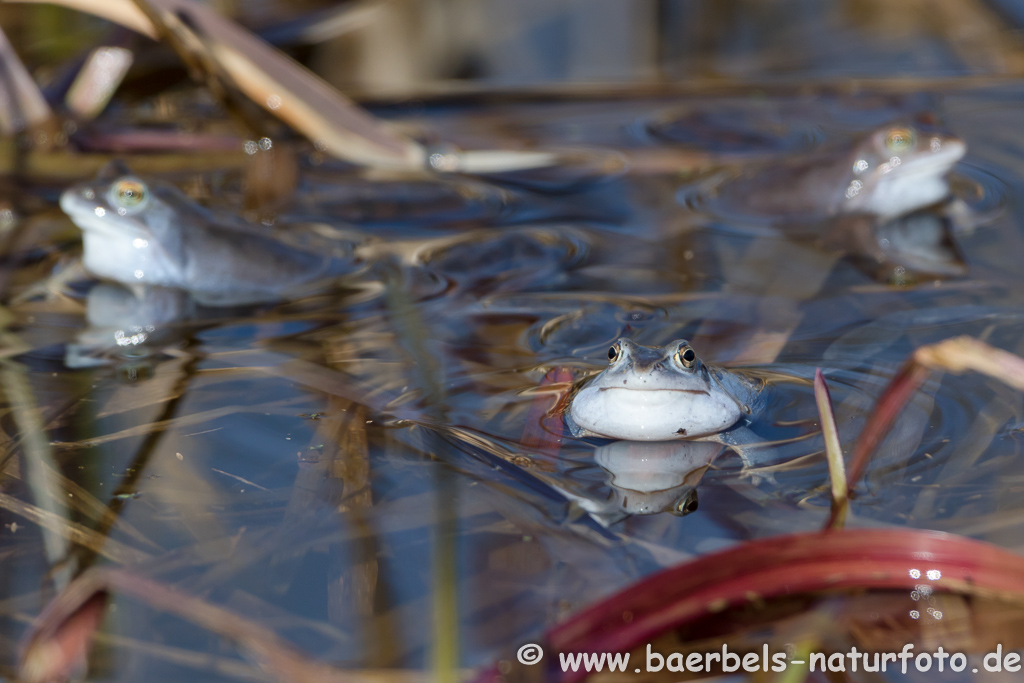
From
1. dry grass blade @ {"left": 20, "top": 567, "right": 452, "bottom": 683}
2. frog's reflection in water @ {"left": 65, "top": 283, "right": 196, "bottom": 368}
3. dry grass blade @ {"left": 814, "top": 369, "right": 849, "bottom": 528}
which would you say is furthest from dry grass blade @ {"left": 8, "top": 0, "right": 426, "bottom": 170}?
dry grass blade @ {"left": 814, "top": 369, "right": 849, "bottom": 528}

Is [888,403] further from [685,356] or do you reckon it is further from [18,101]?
[18,101]

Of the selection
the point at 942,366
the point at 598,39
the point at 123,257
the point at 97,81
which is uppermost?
the point at 598,39

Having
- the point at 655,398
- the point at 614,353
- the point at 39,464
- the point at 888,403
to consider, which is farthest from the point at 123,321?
→ the point at 888,403

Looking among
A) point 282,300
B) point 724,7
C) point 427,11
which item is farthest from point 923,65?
point 282,300

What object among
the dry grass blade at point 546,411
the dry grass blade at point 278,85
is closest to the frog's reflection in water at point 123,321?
the dry grass blade at point 278,85

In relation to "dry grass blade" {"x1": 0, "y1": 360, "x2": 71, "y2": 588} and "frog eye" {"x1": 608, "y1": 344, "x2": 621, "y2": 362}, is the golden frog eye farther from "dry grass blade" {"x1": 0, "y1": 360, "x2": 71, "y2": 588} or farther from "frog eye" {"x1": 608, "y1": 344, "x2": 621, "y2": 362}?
"frog eye" {"x1": 608, "y1": 344, "x2": 621, "y2": 362}

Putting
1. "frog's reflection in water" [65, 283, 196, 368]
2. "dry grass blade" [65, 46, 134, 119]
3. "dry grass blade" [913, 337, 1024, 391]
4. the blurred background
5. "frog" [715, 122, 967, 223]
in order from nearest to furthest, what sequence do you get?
"dry grass blade" [913, 337, 1024, 391] → "frog's reflection in water" [65, 283, 196, 368] → "frog" [715, 122, 967, 223] → "dry grass blade" [65, 46, 134, 119] → the blurred background
